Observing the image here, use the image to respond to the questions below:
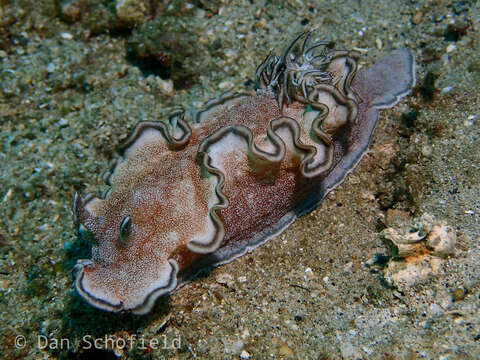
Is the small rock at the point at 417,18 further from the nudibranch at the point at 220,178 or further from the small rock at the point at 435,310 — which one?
the small rock at the point at 435,310

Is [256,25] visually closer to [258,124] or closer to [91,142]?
[258,124]

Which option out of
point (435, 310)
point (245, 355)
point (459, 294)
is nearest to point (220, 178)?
point (245, 355)

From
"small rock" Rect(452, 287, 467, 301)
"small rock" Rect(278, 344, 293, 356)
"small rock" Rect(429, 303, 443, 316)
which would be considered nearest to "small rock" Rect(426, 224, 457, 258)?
"small rock" Rect(452, 287, 467, 301)

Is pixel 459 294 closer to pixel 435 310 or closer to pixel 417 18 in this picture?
pixel 435 310

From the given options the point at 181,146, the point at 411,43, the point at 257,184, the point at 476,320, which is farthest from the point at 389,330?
the point at 411,43

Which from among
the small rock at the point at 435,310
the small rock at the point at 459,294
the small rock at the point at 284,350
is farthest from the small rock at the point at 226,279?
the small rock at the point at 459,294

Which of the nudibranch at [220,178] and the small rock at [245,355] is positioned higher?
the nudibranch at [220,178]

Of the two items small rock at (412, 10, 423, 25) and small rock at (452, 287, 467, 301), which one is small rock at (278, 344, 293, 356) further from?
small rock at (412, 10, 423, 25)

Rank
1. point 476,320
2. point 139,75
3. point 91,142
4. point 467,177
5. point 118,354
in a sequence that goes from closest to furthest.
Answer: point 476,320 < point 118,354 < point 467,177 < point 91,142 < point 139,75
